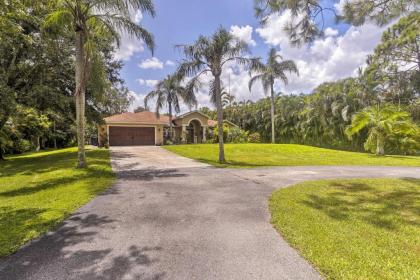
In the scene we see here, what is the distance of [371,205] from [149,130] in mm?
25128

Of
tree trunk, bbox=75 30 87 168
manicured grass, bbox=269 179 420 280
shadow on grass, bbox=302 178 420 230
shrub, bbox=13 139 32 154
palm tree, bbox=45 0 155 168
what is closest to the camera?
manicured grass, bbox=269 179 420 280

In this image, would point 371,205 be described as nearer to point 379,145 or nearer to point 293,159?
point 293,159

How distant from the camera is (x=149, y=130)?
2881 centimetres

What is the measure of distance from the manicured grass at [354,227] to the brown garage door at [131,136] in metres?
22.8

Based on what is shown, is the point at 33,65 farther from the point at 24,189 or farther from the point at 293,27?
the point at 293,27

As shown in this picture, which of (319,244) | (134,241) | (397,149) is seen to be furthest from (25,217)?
(397,149)

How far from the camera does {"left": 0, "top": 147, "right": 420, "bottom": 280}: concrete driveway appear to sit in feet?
10.6

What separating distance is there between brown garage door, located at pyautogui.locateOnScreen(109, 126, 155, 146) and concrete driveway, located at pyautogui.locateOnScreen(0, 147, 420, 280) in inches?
843

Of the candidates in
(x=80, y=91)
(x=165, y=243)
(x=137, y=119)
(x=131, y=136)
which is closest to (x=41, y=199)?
(x=165, y=243)

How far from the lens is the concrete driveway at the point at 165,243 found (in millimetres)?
3246

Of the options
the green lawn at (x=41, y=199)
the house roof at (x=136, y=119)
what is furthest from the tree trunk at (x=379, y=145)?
the house roof at (x=136, y=119)

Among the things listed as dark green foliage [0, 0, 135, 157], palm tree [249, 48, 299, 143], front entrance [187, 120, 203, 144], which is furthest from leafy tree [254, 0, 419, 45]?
front entrance [187, 120, 203, 144]

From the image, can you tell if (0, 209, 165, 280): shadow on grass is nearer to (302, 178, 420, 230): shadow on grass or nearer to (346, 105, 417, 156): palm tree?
(302, 178, 420, 230): shadow on grass

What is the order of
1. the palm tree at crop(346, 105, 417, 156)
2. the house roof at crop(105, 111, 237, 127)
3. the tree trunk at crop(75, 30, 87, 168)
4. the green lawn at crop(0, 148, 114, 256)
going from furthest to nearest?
the house roof at crop(105, 111, 237, 127)
the palm tree at crop(346, 105, 417, 156)
the tree trunk at crop(75, 30, 87, 168)
the green lawn at crop(0, 148, 114, 256)
